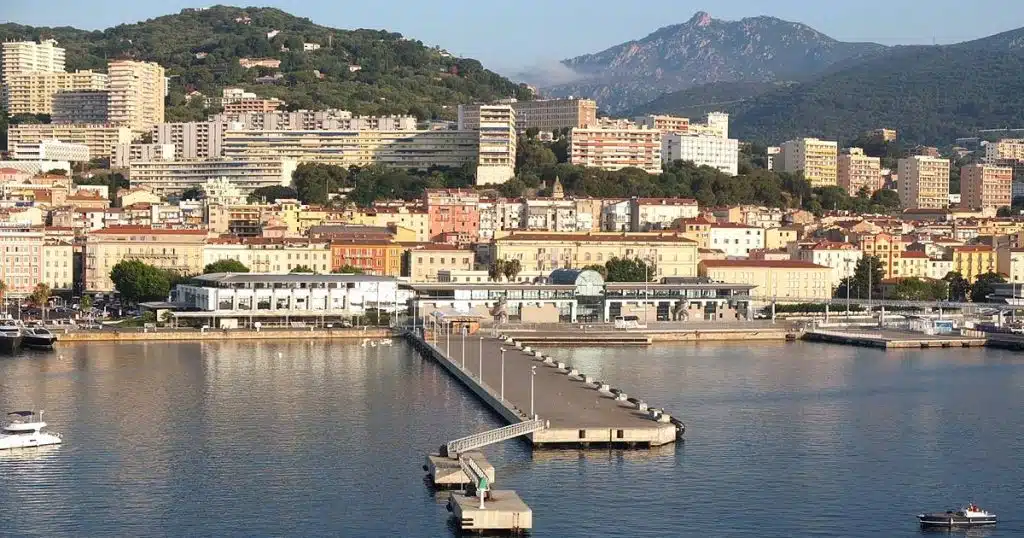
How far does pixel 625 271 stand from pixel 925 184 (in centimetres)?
3903

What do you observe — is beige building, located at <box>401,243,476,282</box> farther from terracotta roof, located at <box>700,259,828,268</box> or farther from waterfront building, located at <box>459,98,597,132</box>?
waterfront building, located at <box>459,98,597,132</box>

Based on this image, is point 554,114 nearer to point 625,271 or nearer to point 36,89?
point 36,89

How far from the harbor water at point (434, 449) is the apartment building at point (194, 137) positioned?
40653mm

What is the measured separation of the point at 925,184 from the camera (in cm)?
8275

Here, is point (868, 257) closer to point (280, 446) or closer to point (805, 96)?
point (280, 446)

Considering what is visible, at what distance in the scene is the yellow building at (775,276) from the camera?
49.9 m

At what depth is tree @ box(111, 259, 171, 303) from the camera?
43.9 metres

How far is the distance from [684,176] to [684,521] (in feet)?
170

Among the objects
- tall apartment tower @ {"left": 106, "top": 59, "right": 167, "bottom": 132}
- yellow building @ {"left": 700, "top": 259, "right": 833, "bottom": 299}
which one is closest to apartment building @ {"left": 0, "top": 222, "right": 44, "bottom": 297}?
yellow building @ {"left": 700, "top": 259, "right": 833, "bottom": 299}

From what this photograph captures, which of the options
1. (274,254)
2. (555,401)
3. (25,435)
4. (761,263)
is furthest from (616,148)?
(25,435)

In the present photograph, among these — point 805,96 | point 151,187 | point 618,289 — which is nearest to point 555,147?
point 151,187

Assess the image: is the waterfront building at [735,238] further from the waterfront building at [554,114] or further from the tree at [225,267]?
the waterfront building at [554,114]

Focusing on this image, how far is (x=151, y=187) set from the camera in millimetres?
67812

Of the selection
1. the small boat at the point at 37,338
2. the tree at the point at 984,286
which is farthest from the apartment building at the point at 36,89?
the small boat at the point at 37,338
